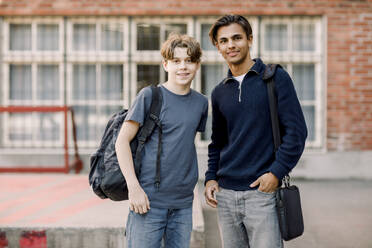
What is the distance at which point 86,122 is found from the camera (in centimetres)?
718

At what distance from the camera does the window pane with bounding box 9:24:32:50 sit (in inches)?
279

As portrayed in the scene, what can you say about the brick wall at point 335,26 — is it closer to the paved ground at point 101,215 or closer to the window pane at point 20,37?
the window pane at point 20,37

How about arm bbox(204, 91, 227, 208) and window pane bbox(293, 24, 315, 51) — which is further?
window pane bbox(293, 24, 315, 51)

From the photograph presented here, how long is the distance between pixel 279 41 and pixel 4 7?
4.77 m

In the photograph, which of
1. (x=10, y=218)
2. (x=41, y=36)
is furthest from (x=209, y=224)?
(x=41, y=36)

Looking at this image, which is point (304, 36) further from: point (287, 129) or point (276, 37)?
point (287, 129)

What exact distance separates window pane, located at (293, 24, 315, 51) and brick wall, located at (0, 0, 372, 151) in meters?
0.28

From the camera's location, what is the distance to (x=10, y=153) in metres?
6.95

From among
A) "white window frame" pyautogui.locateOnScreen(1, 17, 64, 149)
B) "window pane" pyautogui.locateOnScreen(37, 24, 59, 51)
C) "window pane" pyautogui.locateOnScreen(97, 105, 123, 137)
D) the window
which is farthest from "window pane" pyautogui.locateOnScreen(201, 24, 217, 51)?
"window pane" pyautogui.locateOnScreen(37, 24, 59, 51)

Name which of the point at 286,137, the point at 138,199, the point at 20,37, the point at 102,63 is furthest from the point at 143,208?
the point at 20,37

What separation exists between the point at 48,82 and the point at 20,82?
19.4 inches

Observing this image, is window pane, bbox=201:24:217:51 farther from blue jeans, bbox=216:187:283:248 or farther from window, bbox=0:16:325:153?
blue jeans, bbox=216:187:283:248

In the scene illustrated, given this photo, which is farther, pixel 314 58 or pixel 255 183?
pixel 314 58

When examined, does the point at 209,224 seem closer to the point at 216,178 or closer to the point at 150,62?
the point at 216,178
